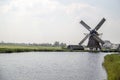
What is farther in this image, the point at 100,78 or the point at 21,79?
the point at 100,78

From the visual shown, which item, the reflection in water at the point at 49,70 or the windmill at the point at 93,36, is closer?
the reflection in water at the point at 49,70

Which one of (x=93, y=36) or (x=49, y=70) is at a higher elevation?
(x=93, y=36)

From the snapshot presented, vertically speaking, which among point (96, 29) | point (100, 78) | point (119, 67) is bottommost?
point (100, 78)

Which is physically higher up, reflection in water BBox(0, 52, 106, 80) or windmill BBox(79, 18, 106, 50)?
windmill BBox(79, 18, 106, 50)

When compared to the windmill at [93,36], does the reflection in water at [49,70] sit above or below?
below

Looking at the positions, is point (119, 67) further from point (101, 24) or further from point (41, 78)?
point (101, 24)

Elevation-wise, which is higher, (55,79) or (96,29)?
(96,29)

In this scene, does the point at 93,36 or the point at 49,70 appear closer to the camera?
the point at 49,70

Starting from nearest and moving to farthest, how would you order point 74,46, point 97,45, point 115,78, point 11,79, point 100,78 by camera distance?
1. point 115,78
2. point 11,79
3. point 100,78
4. point 97,45
5. point 74,46

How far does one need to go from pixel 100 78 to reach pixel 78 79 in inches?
109

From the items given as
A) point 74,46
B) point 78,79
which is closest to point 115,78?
point 78,79

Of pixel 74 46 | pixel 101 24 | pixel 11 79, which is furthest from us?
pixel 74 46

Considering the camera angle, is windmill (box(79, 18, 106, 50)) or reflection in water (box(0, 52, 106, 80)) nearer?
reflection in water (box(0, 52, 106, 80))

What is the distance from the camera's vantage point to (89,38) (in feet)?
420
